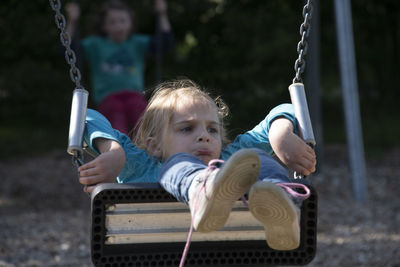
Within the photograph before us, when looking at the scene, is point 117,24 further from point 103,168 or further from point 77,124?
point 103,168

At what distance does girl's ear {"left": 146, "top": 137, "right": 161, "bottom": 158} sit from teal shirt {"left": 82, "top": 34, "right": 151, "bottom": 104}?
283cm

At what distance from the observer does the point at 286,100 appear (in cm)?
974

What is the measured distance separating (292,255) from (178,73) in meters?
7.88

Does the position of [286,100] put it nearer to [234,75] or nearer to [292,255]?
[234,75]

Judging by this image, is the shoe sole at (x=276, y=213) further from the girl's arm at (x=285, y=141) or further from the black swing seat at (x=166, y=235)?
the girl's arm at (x=285, y=141)

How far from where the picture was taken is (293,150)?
2156 millimetres

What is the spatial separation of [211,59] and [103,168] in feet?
26.4

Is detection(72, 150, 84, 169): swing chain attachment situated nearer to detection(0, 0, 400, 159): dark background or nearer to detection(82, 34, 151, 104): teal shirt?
detection(82, 34, 151, 104): teal shirt

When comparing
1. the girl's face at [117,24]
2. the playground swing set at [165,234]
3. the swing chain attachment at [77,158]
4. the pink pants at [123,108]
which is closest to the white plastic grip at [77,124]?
the swing chain attachment at [77,158]

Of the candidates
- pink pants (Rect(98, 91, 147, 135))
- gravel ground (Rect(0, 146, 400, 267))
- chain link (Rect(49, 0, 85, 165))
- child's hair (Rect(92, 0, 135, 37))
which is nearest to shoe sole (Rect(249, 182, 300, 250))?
chain link (Rect(49, 0, 85, 165))

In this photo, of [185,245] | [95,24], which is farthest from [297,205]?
[95,24]

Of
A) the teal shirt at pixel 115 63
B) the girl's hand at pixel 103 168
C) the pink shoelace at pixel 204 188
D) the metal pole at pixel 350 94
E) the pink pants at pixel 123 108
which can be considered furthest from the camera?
the metal pole at pixel 350 94

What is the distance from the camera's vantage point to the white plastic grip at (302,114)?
2.17 m

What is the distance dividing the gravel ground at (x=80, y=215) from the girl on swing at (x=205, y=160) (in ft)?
6.36
